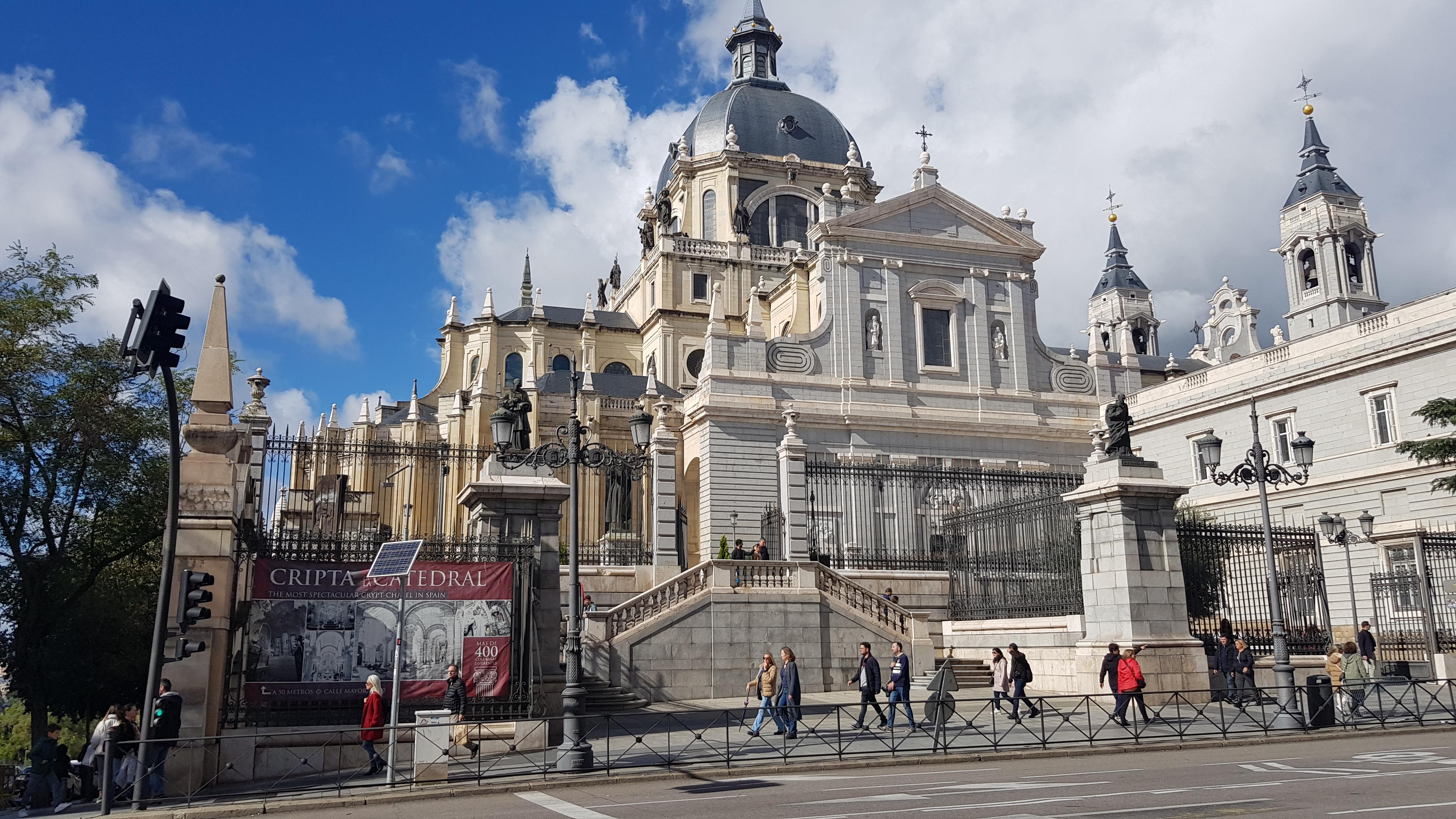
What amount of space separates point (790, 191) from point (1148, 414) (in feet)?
96.0

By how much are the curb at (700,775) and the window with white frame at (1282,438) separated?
22.3m

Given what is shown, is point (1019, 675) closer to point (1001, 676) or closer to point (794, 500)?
point (1001, 676)

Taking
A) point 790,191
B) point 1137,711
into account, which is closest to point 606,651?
point 1137,711

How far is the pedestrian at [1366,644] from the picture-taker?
21.4 m

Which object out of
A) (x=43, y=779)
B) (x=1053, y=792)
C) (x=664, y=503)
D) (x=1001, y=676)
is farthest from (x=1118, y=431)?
(x=43, y=779)

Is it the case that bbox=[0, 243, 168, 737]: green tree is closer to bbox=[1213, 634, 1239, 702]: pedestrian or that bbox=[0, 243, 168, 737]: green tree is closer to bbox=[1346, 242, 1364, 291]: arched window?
bbox=[1213, 634, 1239, 702]: pedestrian

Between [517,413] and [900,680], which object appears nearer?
[900,680]

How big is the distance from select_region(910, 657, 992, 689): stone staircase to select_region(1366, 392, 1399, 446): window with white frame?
19.3m

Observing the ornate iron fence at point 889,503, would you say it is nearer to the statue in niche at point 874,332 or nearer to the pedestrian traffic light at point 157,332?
the statue in niche at point 874,332

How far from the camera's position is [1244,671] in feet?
62.1

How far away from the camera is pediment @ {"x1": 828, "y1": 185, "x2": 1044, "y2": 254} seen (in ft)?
147

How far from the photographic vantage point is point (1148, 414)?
44000mm

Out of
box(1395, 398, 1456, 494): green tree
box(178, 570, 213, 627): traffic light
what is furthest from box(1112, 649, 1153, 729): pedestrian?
box(178, 570, 213, 627): traffic light

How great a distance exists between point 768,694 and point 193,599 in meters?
8.01
